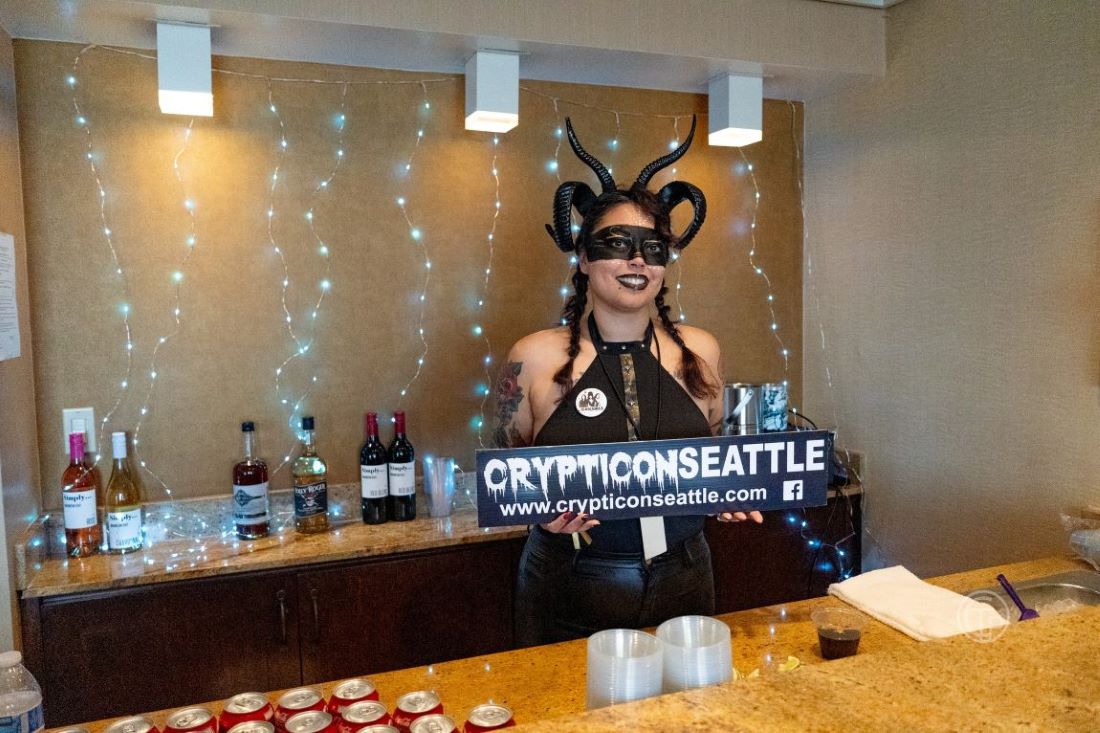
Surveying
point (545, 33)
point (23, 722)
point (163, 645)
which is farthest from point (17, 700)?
point (545, 33)

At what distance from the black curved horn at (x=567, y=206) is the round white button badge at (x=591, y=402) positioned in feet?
1.24

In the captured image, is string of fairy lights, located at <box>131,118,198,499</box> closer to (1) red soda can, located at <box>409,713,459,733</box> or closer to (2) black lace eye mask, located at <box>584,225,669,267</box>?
(2) black lace eye mask, located at <box>584,225,669,267</box>

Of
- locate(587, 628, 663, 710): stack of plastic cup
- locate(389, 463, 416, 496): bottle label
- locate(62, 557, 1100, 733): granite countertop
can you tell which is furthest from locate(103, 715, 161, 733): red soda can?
locate(389, 463, 416, 496): bottle label

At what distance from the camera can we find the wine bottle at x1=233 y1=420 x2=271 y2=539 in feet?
7.62

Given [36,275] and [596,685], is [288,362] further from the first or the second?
[596,685]

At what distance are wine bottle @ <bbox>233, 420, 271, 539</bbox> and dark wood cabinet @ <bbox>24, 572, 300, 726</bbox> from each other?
0.79 ft

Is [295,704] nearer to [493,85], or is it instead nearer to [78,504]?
[78,504]

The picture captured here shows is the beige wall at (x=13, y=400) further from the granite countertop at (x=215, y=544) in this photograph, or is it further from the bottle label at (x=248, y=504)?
the bottle label at (x=248, y=504)

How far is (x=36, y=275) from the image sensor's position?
224cm

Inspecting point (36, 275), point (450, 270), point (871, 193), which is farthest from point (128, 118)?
point (871, 193)

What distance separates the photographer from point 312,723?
0.95 m

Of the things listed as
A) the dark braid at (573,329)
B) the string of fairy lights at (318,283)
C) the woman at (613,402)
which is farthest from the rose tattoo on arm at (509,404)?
the string of fairy lights at (318,283)

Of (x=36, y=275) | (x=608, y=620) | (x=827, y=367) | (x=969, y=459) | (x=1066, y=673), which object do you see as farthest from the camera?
(x=827, y=367)

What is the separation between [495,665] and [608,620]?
389 millimetres
